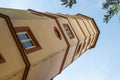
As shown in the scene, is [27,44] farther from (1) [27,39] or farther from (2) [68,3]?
(2) [68,3]

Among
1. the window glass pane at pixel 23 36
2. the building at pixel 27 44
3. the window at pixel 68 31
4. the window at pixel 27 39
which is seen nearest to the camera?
the building at pixel 27 44

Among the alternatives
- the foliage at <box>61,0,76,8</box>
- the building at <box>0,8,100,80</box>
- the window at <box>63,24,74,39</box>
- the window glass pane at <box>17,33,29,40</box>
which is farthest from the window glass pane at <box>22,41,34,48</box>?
the window at <box>63,24,74,39</box>

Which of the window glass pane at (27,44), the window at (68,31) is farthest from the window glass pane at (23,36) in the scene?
the window at (68,31)

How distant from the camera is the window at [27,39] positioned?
690 inches

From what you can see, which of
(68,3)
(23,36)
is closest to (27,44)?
(23,36)

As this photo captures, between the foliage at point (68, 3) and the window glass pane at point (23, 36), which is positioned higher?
the foliage at point (68, 3)

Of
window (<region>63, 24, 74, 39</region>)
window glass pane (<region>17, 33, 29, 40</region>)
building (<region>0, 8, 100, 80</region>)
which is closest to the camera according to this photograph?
building (<region>0, 8, 100, 80</region>)

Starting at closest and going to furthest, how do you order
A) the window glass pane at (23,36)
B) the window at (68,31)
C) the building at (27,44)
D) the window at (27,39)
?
the building at (27,44) → the window at (27,39) → the window glass pane at (23,36) → the window at (68,31)

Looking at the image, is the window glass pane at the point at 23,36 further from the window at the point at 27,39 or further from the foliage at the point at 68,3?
the foliage at the point at 68,3

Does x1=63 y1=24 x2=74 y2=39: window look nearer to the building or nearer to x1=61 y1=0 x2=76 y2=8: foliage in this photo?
the building

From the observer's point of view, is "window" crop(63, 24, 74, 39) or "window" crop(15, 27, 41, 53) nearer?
"window" crop(15, 27, 41, 53)

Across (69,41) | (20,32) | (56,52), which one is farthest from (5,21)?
(69,41)

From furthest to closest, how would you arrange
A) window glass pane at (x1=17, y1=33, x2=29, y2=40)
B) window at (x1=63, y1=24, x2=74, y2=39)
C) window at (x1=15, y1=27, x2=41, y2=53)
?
window at (x1=63, y1=24, x2=74, y2=39) → window glass pane at (x1=17, y1=33, x2=29, y2=40) → window at (x1=15, y1=27, x2=41, y2=53)

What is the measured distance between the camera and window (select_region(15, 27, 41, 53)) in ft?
57.5
